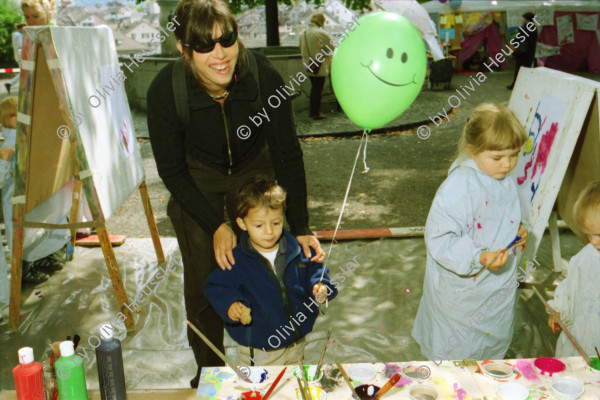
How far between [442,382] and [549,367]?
1.25 feet

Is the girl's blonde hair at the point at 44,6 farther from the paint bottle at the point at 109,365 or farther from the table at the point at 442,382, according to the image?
the table at the point at 442,382

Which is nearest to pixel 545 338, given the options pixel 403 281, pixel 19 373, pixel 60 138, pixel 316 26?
pixel 403 281

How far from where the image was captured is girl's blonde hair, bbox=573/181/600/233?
2156mm

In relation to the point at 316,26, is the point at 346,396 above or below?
below

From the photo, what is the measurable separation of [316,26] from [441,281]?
843 centimetres

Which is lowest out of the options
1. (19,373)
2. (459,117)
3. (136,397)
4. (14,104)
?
(459,117)

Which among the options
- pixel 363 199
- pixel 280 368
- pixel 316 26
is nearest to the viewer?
pixel 280 368

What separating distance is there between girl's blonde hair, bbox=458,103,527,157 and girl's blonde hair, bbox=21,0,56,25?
3399mm

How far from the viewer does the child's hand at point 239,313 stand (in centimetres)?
214

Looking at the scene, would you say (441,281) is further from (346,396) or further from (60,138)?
(60,138)

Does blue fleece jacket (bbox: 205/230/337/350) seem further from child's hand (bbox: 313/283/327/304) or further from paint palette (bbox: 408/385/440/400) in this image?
paint palette (bbox: 408/385/440/400)

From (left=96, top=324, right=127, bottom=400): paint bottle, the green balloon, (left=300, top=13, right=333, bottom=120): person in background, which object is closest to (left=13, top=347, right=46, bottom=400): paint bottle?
(left=96, top=324, right=127, bottom=400): paint bottle

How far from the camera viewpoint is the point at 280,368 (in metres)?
1.90

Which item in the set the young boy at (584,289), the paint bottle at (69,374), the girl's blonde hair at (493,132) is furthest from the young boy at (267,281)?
the young boy at (584,289)
